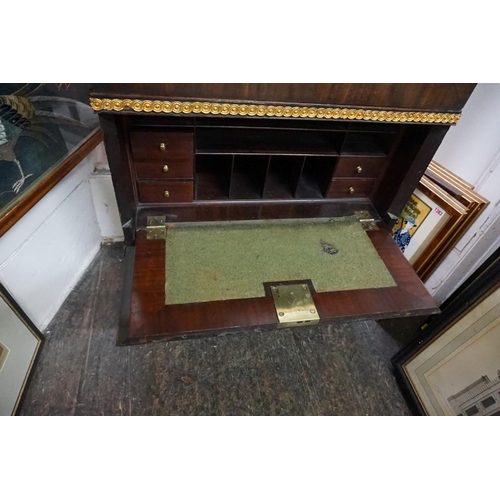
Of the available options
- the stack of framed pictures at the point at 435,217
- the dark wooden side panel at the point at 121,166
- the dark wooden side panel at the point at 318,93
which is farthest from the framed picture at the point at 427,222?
the dark wooden side panel at the point at 121,166

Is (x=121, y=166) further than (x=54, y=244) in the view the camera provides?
No

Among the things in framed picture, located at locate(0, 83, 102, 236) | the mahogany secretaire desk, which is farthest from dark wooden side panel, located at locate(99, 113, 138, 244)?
framed picture, located at locate(0, 83, 102, 236)

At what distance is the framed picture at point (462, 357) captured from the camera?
1.10 meters

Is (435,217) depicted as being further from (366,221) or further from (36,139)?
(36,139)

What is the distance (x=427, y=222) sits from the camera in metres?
1.38

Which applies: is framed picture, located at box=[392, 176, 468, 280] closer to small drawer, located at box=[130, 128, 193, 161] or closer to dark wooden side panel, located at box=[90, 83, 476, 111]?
dark wooden side panel, located at box=[90, 83, 476, 111]

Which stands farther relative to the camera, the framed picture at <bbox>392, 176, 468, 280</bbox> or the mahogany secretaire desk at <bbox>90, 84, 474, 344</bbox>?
the framed picture at <bbox>392, 176, 468, 280</bbox>

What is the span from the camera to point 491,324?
3.65 ft

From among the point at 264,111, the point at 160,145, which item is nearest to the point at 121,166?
the point at 160,145

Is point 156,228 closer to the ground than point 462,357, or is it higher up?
higher up

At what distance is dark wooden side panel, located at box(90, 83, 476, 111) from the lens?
2.24 feet

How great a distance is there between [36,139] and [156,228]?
626 mm

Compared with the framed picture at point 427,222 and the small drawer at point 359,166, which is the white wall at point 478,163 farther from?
the small drawer at point 359,166

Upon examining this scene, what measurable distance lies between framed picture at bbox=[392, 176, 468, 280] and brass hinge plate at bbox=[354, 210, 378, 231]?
1.26ft
